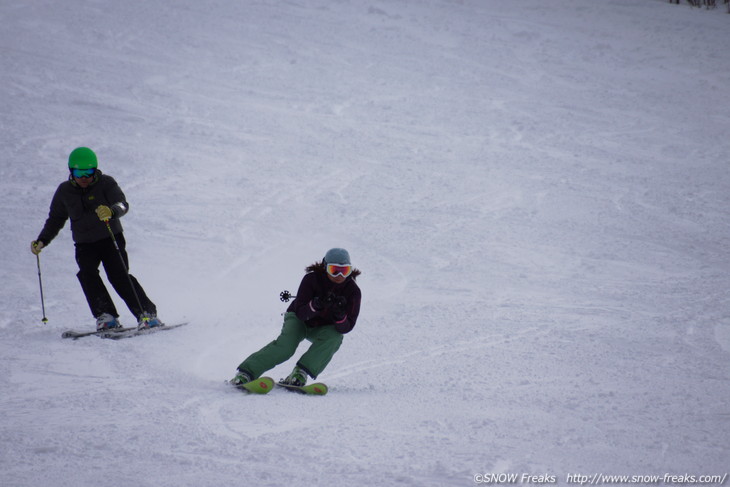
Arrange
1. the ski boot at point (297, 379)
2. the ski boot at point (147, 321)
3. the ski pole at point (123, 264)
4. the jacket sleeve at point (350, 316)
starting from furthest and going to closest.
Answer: the ski boot at point (147, 321), the ski pole at point (123, 264), the jacket sleeve at point (350, 316), the ski boot at point (297, 379)

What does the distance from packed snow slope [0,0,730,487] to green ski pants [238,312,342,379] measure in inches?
12.6

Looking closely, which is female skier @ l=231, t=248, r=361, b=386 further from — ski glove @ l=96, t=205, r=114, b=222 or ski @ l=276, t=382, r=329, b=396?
ski glove @ l=96, t=205, r=114, b=222

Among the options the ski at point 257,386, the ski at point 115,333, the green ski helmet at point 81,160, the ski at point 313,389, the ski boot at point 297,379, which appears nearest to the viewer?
→ the ski at point 257,386

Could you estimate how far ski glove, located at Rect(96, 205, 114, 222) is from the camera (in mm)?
5809

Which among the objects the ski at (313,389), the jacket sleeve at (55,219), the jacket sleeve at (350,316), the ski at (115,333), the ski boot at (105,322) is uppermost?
the jacket sleeve at (55,219)

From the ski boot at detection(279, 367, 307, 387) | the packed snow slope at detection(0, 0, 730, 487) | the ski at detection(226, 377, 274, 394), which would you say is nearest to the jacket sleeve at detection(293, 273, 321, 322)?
the ski boot at detection(279, 367, 307, 387)

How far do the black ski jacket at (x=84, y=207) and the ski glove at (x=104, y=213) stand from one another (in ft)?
0.19

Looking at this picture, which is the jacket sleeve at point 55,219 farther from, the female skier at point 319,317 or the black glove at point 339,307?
the black glove at point 339,307

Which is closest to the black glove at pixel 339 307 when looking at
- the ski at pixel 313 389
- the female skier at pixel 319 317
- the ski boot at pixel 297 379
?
the female skier at pixel 319 317

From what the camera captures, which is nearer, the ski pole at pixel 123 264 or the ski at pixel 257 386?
the ski at pixel 257 386

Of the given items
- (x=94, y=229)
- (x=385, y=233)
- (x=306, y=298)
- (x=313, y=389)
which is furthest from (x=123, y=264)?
(x=385, y=233)

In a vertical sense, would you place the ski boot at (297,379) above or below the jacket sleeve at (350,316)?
below

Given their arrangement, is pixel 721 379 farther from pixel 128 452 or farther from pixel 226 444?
pixel 128 452

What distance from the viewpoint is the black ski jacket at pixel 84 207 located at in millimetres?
5938
